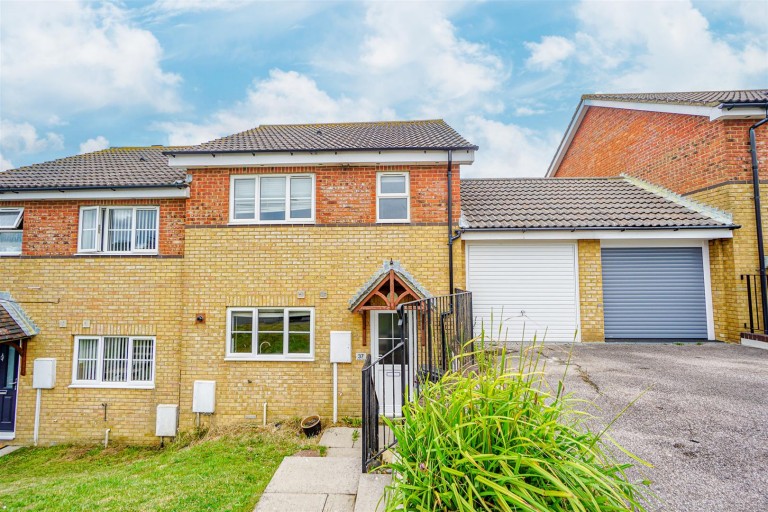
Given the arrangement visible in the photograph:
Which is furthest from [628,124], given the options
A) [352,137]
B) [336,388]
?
[336,388]

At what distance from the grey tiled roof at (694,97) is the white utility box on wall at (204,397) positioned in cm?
1323

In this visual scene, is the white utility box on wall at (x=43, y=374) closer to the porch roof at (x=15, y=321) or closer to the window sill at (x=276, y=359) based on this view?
the porch roof at (x=15, y=321)

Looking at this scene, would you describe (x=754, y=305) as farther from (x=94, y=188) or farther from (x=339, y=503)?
(x=94, y=188)

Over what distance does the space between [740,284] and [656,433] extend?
21.9 ft

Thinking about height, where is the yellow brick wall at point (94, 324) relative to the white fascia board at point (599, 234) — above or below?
below

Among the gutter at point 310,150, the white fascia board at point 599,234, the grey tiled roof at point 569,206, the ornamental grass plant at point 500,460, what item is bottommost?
the ornamental grass plant at point 500,460

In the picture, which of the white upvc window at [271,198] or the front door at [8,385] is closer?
the white upvc window at [271,198]

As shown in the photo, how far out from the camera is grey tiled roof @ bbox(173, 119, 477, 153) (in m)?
7.53

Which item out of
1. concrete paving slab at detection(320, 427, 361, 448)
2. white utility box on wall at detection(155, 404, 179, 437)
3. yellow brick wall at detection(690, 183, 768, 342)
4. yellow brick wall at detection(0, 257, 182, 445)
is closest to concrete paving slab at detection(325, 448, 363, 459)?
concrete paving slab at detection(320, 427, 361, 448)

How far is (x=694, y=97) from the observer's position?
30.6 ft

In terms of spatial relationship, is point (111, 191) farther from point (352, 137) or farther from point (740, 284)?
point (740, 284)

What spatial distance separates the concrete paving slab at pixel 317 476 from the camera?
394 cm

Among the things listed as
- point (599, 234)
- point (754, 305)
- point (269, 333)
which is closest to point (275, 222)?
point (269, 333)

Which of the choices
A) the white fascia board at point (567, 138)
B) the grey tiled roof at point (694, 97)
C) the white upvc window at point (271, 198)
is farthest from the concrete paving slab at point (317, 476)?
the white fascia board at point (567, 138)
